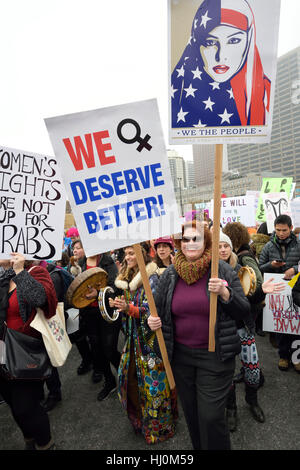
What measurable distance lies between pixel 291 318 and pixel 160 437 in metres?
2.16

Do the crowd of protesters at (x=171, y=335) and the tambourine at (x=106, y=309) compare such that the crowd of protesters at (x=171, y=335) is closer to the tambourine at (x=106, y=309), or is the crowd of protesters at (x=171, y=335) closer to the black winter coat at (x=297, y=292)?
the black winter coat at (x=297, y=292)

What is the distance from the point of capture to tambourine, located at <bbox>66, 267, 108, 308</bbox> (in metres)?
2.93

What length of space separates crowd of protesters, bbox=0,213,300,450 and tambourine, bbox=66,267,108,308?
0.29 ft

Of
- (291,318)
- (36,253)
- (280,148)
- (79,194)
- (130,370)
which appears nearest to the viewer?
(79,194)

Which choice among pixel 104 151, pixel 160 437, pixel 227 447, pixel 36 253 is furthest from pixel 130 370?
pixel 104 151

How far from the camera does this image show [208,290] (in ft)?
6.24

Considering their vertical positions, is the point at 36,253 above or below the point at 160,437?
above

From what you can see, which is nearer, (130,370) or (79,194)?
(79,194)

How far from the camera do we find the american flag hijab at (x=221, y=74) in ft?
5.46

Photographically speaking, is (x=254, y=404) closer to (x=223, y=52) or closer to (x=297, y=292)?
(x=297, y=292)

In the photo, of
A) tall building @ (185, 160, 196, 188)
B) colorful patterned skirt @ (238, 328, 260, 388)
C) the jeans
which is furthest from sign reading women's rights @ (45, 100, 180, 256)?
tall building @ (185, 160, 196, 188)

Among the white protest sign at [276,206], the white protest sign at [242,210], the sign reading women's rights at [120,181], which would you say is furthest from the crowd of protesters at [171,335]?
the white protest sign at [242,210]

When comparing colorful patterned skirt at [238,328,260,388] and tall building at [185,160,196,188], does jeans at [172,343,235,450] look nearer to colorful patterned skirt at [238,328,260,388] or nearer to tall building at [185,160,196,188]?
colorful patterned skirt at [238,328,260,388]
